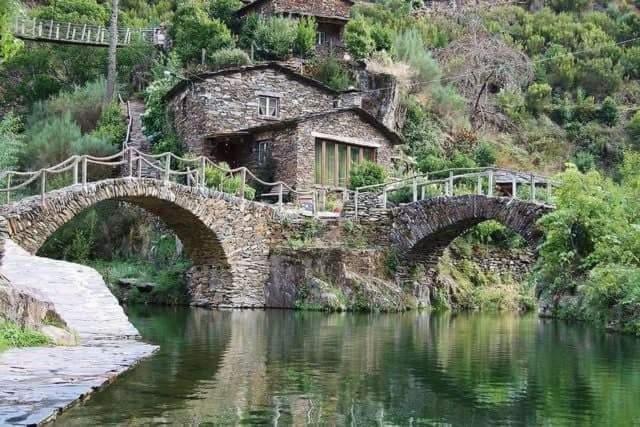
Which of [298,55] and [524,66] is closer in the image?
[298,55]

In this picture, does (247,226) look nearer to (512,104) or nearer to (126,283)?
(126,283)

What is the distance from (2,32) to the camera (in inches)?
411

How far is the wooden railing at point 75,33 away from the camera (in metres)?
39.8

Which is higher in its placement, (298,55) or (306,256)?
(298,55)

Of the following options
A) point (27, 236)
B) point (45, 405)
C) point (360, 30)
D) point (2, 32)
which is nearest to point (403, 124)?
point (360, 30)

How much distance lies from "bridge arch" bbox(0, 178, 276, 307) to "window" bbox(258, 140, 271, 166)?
5.11 meters

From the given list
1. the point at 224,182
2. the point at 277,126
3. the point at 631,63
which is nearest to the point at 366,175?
the point at 277,126

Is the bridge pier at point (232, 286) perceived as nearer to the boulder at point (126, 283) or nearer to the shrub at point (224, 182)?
the boulder at point (126, 283)

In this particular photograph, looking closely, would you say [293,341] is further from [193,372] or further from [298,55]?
[298,55]

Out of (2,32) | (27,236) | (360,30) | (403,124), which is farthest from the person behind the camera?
(360,30)

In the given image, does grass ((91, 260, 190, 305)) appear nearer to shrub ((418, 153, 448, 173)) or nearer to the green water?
the green water

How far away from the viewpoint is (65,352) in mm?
8742

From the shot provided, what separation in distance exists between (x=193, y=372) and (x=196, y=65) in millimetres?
27699

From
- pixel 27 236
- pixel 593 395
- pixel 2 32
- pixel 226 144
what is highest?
pixel 226 144
